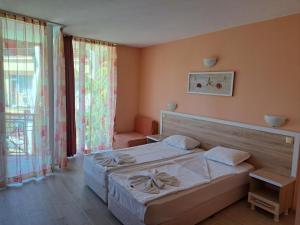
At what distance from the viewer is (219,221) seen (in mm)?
2617

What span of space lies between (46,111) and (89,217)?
1908mm

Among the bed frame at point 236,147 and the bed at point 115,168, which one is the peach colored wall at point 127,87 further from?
the bed frame at point 236,147

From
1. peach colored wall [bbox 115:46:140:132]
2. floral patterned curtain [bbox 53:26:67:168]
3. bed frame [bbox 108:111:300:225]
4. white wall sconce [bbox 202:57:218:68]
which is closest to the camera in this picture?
bed frame [bbox 108:111:300:225]

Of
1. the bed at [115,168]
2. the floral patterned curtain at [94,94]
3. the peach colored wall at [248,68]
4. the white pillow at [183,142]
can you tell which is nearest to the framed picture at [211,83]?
the peach colored wall at [248,68]

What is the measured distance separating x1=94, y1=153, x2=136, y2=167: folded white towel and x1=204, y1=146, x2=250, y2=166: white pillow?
4.04 feet

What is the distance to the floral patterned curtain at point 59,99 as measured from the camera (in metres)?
3.82

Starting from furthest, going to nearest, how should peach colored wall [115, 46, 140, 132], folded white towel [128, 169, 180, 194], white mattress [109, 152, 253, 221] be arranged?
1. peach colored wall [115, 46, 140, 132]
2. folded white towel [128, 169, 180, 194]
3. white mattress [109, 152, 253, 221]

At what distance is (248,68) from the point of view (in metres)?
3.27

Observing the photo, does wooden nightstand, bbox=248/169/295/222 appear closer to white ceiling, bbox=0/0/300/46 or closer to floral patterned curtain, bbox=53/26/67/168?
white ceiling, bbox=0/0/300/46

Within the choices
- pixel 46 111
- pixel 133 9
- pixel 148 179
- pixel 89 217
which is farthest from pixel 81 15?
pixel 89 217

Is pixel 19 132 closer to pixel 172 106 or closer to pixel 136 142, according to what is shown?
pixel 136 142

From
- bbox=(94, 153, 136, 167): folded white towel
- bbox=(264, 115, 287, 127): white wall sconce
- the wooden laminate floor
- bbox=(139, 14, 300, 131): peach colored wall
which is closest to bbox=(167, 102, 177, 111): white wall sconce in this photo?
bbox=(139, 14, 300, 131): peach colored wall

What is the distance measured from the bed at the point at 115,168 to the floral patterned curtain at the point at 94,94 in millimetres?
1385

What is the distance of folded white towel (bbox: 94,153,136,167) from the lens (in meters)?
3.04
